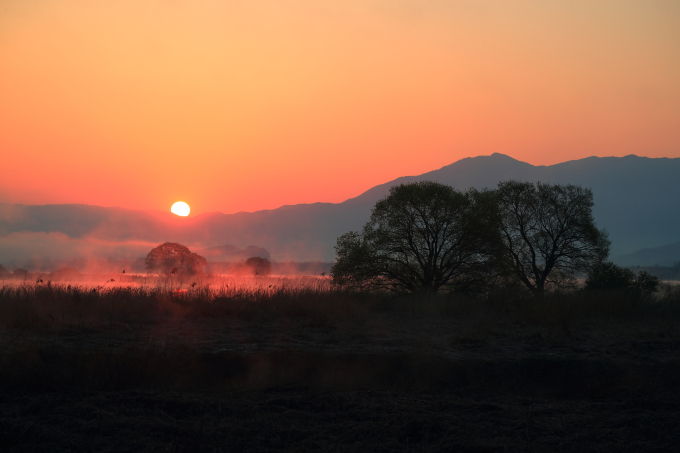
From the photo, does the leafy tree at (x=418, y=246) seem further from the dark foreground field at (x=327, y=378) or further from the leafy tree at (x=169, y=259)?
the leafy tree at (x=169, y=259)

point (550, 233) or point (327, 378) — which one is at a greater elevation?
point (550, 233)

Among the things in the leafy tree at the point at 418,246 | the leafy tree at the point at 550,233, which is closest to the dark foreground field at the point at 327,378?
the leafy tree at the point at 418,246

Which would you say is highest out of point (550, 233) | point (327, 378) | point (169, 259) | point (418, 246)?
point (550, 233)

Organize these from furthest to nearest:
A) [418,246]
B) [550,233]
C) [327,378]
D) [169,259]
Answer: [169,259]
[550,233]
[418,246]
[327,378]

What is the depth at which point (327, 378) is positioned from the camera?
24.4ft

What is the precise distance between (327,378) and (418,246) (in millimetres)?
16158

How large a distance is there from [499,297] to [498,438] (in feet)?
42.4

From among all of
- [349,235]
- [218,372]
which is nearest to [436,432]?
[218,372]

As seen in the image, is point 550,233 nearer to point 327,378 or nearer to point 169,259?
point 327,378

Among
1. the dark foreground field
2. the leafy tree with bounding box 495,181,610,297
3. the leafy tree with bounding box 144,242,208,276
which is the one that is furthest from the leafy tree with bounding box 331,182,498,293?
the leafy tree with bounding box 144,242,208,276

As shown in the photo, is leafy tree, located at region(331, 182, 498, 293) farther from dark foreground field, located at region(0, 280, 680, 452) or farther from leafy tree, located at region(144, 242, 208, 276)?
leafy tree, located at region(144, 242, 208, 276)

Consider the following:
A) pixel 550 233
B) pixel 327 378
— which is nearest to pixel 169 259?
pixel 550 233

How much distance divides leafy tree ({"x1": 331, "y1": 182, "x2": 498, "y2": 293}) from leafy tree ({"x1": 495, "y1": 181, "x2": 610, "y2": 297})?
685cm

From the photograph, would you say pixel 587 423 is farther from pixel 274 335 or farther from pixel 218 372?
pixel 274 335
